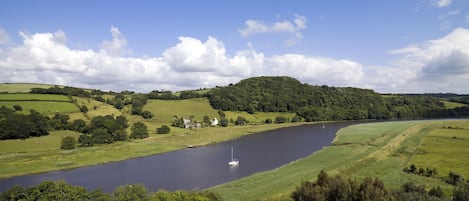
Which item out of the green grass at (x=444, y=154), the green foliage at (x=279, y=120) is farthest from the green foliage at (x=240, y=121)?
the green grass at (x=444, y=154)

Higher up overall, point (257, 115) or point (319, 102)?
point (319, 102)

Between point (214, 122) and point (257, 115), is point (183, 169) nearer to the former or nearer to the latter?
point (214, 122)

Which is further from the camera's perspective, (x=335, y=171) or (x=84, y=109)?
(x=84, y=109)

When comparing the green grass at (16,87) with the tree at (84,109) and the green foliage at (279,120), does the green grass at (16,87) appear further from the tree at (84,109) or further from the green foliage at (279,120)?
the green foliage at (279,120)

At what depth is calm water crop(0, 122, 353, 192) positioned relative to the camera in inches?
1892

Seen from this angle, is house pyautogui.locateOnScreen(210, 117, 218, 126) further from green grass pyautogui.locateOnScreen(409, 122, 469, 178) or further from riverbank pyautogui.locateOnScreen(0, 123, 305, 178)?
green grass pyautogui.locateOnScreen(409, 122, 469, 178)

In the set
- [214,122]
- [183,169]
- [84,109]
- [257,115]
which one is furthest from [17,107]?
[257,115]

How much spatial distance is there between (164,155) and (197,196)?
1848 inches

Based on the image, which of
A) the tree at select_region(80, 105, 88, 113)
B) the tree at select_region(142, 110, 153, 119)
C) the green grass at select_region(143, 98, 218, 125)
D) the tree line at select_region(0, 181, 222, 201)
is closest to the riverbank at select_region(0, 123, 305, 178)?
the tree at select_region(80, 105, 88, 113)

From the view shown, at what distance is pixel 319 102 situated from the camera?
171 metres

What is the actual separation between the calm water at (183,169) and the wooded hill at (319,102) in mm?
73434

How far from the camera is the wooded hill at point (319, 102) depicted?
509ft

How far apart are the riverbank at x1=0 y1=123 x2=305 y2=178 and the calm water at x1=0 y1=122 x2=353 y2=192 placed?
104 inches

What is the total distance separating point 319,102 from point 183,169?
411ft
